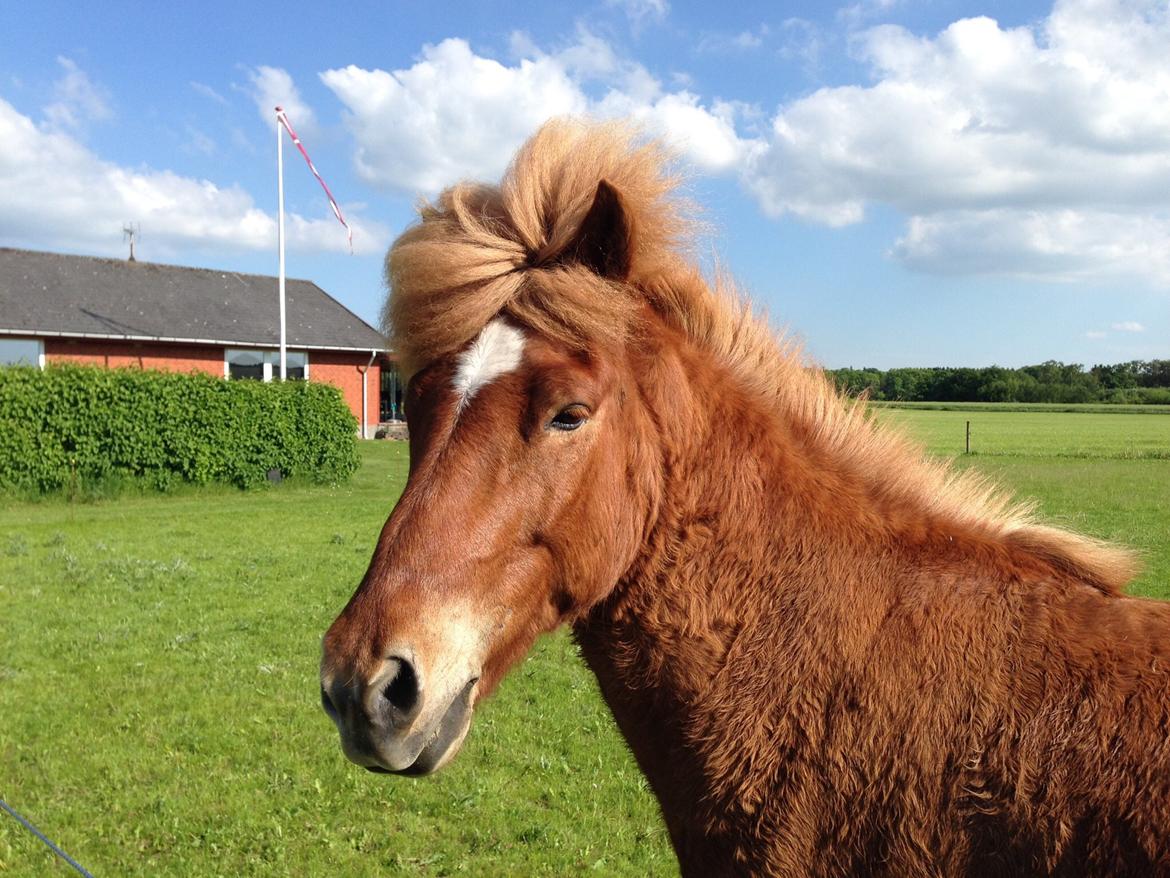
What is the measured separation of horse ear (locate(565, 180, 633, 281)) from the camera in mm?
2227

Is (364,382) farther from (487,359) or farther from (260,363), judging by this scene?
(487,359)

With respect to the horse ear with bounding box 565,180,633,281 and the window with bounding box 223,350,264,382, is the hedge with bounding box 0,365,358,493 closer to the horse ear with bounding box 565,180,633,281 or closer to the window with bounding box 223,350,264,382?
the window with bounding box 223,350,264,382

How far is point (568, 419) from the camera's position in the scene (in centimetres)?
211

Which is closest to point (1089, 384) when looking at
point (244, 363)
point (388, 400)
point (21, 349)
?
point (388, 400)

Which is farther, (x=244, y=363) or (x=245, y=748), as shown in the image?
(x=244, y=363)

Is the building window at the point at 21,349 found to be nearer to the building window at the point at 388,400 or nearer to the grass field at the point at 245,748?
the building window at the point at 388,400

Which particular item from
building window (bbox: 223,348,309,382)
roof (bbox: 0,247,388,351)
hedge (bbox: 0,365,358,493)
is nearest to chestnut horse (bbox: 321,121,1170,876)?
hedge (bbox: 0,365,358,493)

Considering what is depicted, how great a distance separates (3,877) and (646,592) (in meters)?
4.57

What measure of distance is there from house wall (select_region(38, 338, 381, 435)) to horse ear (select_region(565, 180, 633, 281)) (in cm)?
2481

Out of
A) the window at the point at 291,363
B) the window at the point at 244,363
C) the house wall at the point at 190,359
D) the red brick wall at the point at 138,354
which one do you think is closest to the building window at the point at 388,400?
the house wall at the point at 190,359

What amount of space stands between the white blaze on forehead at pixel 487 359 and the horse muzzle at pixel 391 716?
2.31 ft

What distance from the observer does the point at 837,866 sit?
1945mm

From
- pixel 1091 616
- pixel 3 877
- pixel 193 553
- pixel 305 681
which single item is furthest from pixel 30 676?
pixel 1091 616

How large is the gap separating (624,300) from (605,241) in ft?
0.61
